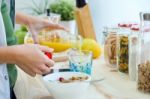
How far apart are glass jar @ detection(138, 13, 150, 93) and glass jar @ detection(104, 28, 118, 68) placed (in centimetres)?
22

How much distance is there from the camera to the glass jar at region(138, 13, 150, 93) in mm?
942

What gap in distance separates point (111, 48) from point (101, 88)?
269 millimetres

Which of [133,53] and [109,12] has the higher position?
[109,12]

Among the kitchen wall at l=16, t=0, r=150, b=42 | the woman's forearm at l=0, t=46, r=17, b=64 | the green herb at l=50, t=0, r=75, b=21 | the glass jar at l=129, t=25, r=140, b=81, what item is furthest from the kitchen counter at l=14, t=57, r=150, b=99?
the kitchen wall at l=16, t=0, r=150, b=42

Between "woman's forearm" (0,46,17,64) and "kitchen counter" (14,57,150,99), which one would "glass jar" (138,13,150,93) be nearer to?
"kitchen counter" (14,57,150,99)

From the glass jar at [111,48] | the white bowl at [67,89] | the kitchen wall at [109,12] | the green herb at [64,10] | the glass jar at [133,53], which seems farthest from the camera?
the kitchen wall at [109,12]

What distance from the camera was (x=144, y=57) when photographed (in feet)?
3.26

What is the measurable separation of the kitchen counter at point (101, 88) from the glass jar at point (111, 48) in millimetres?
37

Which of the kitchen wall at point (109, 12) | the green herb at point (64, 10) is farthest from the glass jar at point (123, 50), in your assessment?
the kitchen wall at point (109, 12)

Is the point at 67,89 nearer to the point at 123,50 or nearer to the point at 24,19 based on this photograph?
the point at 123,50

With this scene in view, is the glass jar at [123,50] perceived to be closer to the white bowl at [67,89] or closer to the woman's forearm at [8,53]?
the white bowl at [67,89]

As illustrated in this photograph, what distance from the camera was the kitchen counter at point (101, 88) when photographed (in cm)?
93

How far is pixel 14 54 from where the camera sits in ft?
2.86

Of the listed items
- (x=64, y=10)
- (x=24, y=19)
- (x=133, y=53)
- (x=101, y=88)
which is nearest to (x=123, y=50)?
(x=133, y=53)
